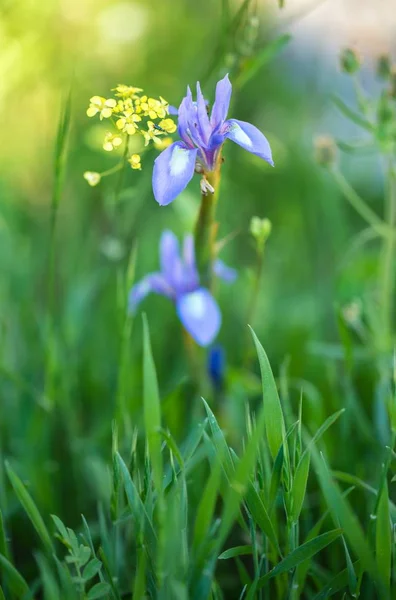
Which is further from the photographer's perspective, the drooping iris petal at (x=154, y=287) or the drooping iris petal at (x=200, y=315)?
the drooping iris petal at (x=154, y=287)

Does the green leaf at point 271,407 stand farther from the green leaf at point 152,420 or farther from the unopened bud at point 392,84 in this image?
the unopened bud at point 392,84

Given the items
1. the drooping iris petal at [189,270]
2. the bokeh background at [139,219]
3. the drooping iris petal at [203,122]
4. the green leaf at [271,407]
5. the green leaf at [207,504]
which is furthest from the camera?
the bokeh background at [139,219]

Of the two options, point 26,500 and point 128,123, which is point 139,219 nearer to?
point 128,123

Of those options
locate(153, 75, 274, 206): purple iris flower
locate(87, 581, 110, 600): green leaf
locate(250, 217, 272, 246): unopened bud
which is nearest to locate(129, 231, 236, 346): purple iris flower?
locate(250, 217, 272, 246): unopened bud

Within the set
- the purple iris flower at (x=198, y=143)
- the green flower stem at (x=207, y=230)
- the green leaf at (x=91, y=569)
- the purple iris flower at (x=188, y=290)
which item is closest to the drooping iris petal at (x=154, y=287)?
the purple iris flower at (x=188, y=290)

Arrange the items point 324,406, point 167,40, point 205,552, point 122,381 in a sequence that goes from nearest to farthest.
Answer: point 205,552 < point 122,381 < point 324,406 < point 167,40

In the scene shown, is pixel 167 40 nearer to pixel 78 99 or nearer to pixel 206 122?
pixel 78 99

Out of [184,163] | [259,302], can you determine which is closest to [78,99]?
[259,302]
